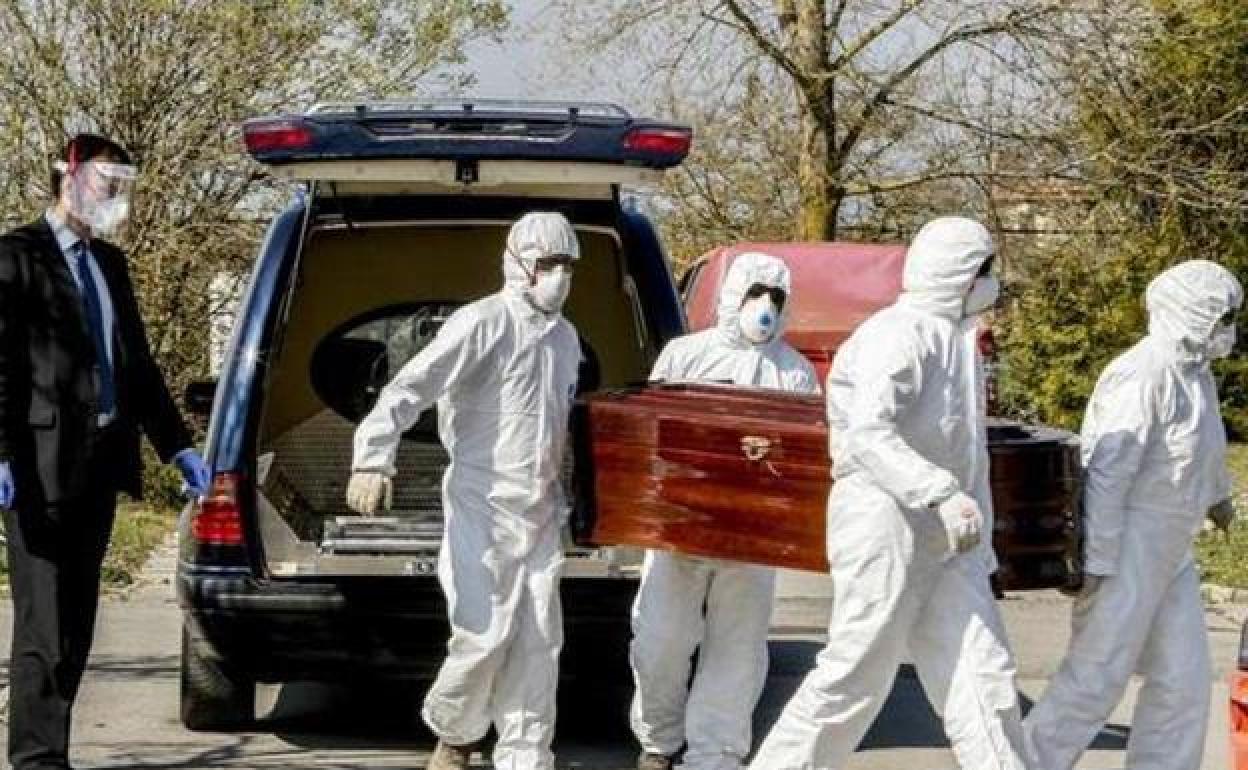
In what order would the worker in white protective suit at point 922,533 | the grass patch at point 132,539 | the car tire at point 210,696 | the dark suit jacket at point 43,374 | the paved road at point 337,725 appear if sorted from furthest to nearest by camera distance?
the grass patch at point 132,539
the car tire at point 210,696
the paved road at point 337,725
the dark suit jacket at point 43,374
the worker in white protective suit at point 922,533

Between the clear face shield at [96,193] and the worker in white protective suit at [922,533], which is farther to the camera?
the clear face shield at [96,193]

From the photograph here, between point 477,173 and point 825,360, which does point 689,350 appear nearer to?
point 477,173

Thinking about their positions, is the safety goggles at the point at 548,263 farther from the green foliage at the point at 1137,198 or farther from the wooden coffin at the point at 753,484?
the green foliage at the point at 1137,198

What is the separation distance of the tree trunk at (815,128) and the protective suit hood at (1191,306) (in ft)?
46.0

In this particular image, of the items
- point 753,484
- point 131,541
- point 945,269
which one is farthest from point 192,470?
point 131,541

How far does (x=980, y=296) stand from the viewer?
273 inches

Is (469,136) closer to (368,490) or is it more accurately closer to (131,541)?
(368,490)

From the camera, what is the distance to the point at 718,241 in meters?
25.2

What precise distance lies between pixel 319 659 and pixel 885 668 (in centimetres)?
211

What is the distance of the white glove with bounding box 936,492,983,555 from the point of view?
6.47 meters

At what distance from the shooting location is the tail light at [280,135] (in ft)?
25.7

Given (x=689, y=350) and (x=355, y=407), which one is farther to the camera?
(x=355, y=407)

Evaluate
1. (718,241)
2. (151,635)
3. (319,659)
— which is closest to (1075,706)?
(319,659)

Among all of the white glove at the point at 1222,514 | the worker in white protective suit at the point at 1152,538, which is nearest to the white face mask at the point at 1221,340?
the worker in white protective suit at the point at 1152,538
